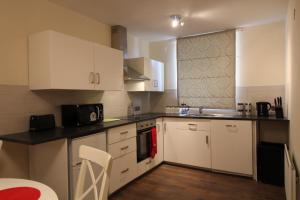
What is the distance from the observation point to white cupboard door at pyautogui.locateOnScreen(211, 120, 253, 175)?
3062 mm

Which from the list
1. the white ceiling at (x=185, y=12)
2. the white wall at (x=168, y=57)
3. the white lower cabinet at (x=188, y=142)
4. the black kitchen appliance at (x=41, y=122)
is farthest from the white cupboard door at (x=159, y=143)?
the black kitchen appliance at (x=41, y=122)

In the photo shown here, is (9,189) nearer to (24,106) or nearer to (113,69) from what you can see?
(24,106)

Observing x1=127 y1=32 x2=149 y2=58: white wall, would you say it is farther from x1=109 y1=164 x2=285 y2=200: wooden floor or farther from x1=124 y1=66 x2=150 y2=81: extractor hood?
x1=109 y1=164 x2=285 y2=200: wooden floor

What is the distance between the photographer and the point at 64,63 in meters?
2.29

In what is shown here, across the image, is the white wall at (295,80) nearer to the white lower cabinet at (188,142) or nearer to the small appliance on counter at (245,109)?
the small appliance on counter at (245,109)

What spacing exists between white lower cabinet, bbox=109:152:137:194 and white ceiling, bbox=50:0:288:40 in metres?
1.96

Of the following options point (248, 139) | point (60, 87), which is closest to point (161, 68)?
point (248, 139)

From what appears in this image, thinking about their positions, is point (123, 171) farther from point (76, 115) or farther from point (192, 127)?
point (192, 127)

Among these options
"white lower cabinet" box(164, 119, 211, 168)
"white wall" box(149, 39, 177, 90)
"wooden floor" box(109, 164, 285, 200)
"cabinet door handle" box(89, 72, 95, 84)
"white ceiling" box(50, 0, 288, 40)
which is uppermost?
"white ceiling" box(50, 0, 288, 40)

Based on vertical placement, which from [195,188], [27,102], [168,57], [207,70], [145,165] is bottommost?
[195,188]

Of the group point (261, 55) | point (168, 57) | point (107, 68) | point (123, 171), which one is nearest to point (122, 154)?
point (123, 171)

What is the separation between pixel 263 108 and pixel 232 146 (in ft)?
2.53

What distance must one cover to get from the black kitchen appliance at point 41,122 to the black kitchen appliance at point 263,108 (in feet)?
9.64

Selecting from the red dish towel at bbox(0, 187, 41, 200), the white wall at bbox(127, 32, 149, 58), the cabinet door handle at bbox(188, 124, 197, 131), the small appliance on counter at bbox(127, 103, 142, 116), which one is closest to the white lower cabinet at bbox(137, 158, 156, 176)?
the cabinet door handle at bbox(188, 124, 197, 131)
